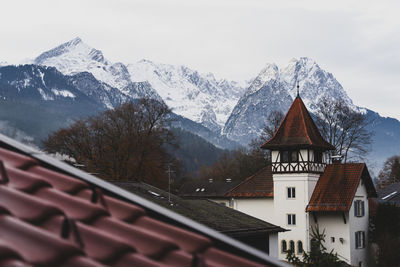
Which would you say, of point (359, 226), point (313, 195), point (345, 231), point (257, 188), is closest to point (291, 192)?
point (313, 195)

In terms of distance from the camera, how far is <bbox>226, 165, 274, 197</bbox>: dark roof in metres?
42.3

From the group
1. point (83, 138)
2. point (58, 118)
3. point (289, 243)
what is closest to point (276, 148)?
point (289, 243)

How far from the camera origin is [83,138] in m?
54.3

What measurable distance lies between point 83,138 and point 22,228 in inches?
2113

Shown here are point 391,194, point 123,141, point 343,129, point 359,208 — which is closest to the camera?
point 359,208

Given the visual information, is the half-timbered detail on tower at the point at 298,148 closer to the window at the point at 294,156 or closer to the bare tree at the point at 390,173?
the window at the point at 294,156

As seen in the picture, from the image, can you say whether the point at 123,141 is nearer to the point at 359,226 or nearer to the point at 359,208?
the point at 359,208

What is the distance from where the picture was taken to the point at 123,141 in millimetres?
52438

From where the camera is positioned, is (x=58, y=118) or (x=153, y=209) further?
(x=58, y=118)

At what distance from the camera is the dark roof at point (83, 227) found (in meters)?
1.79

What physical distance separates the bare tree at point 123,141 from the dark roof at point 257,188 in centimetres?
1031

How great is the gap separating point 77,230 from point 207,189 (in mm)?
63689

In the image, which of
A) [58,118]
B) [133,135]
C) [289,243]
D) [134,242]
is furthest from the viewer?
[58,118]

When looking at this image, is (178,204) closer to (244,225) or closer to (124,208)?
(244,225)
